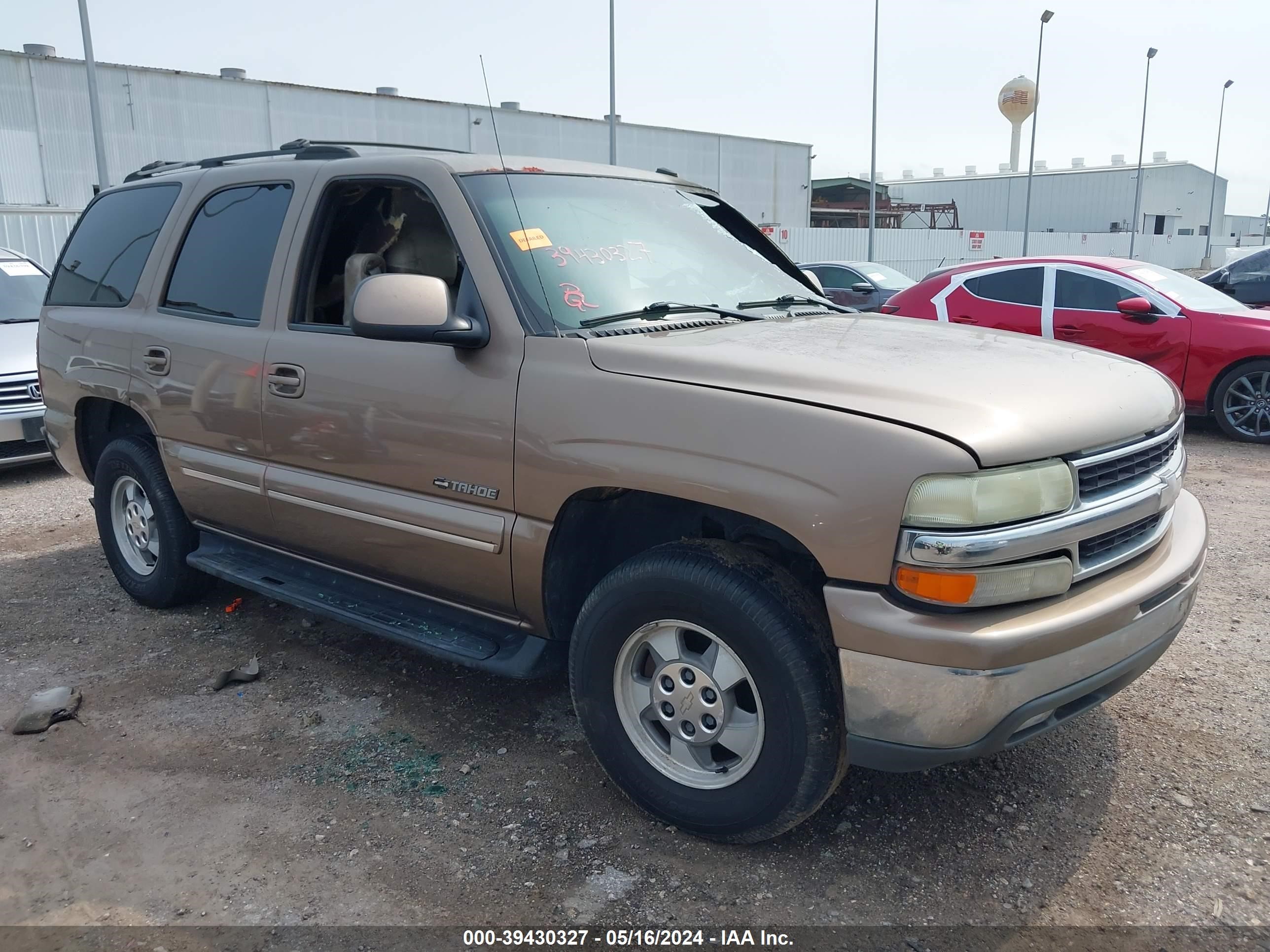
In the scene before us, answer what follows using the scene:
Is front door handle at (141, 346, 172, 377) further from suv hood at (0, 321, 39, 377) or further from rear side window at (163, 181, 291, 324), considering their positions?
suv hood at (0, 321, 39, 377)

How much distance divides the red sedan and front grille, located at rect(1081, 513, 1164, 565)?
541 centimetres

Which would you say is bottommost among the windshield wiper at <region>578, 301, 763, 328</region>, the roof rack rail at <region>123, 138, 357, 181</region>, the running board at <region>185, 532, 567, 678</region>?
the running board at <region>185, 532, 567, 678</region>

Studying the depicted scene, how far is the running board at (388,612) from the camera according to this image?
3148 mm

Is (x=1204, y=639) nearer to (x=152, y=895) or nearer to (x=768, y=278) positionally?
(x=768, y=278)

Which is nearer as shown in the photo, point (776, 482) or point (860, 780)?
point (776, 482)

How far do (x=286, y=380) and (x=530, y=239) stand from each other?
1099 millimetres

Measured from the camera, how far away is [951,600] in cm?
229

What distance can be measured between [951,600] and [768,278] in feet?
6.23

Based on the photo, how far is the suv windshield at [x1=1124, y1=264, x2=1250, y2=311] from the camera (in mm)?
8539

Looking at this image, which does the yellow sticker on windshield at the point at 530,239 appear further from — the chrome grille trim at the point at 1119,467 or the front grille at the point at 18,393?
the front grille at the point at 18,393

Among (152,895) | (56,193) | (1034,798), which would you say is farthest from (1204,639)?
(56,193)

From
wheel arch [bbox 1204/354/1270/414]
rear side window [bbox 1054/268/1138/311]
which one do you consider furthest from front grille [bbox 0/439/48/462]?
wheel arch [bbox 1204/354/1270/414]

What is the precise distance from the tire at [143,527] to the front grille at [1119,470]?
375 centimetres

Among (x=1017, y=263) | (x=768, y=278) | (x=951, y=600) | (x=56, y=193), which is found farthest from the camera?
(x=56, y=193)
